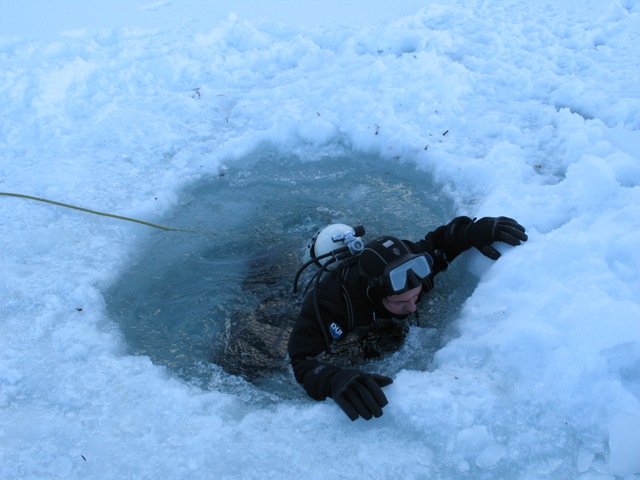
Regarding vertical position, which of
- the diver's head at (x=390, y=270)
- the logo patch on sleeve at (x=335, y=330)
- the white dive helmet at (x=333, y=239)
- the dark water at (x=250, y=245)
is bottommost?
the dark water at (x=250, y=245)

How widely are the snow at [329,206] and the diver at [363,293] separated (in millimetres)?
158

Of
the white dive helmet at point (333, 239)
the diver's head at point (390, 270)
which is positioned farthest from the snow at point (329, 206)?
the white dive helmet at point (333, 239)

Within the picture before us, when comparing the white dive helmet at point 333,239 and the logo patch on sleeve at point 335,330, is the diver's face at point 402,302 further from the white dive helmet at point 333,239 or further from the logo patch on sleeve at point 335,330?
the white dive helmet at point 333,239

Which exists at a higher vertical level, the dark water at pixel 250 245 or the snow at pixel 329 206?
the snow at pixel 329 206

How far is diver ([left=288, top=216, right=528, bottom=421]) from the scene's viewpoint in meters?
2.95

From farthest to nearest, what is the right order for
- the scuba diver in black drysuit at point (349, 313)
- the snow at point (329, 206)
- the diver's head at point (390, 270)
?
the diver's head at point (390, 270) < the scuba diver in black drysuit at point (349, 313) < the snow at point (329, 206)

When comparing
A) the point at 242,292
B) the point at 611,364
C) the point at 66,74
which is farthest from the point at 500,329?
the point at 66,74

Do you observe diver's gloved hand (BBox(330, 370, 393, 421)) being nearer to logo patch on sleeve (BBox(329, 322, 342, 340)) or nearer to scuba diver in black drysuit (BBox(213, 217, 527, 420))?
scuba diver in black drysuit (BBox(213, 217, 527, 420))

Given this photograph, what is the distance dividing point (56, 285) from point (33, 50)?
480 centimetres

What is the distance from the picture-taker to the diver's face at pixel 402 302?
3.40 meters

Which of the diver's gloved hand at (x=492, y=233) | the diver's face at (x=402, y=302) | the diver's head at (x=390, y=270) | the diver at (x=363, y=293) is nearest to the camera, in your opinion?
the diver at (x=363, y=293)

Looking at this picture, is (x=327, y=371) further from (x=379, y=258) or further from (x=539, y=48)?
(x=539, y=48)

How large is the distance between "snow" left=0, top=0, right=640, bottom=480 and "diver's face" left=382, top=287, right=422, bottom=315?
0.30 meters

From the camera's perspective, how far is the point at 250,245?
490cm
